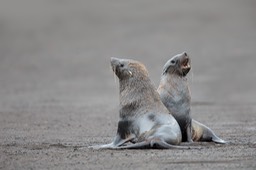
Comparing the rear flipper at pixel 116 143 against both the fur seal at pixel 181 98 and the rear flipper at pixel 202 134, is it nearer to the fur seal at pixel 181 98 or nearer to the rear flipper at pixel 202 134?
the fur seal at pixel 181 98

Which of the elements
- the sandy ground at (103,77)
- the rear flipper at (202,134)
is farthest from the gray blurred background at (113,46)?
the rear flipper at (202,134)

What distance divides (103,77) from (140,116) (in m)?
12.9

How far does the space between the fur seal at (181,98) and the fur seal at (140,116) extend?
0.53 m

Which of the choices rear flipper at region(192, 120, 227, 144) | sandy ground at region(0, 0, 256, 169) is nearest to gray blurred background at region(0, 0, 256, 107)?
sandy ground at region(0, 0, 256, 169)

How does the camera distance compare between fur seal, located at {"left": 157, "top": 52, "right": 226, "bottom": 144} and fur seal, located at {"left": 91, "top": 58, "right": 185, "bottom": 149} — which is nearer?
fur seal, located at {"left": 91, "top": 58, "right": 185, "bottom": 149}

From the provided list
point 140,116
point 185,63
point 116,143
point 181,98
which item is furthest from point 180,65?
point 116,143

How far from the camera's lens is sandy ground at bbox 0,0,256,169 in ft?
35.1

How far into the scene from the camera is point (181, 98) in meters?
12.5

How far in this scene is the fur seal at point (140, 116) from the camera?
11367 millimetres

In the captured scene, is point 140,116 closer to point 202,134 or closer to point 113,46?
point 202,134

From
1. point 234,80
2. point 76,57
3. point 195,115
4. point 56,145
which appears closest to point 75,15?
point 76,57

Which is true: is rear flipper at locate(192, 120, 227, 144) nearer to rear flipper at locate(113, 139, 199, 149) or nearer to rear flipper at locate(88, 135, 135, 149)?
rear flipper at locate(88, 135, 135, 149)

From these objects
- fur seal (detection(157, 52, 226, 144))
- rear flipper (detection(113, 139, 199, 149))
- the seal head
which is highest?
the seal head

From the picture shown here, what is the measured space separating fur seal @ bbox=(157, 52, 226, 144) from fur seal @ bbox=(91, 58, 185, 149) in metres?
0.53
